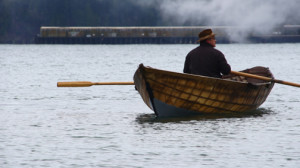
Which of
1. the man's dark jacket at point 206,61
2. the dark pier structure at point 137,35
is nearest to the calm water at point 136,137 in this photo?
the man's dark jacket at point 206,61

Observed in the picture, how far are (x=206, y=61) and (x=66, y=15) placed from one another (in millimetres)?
143599

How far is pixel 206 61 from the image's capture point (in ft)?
68.2

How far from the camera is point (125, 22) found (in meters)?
168

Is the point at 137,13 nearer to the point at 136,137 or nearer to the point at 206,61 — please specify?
the point at 206,61

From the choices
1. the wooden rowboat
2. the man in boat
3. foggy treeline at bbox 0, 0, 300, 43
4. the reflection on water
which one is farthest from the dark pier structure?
the man in boat

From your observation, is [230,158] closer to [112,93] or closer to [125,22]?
[112,93]

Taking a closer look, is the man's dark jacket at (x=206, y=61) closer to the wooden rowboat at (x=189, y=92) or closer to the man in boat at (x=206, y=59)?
the man in boat at (x=206, y=59)

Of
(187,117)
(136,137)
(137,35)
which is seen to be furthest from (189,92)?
(137,35)

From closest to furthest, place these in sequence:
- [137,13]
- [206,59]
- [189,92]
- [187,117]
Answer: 1. [189,92]
2. [206,59]
3. [187,117]
4. [137,13]

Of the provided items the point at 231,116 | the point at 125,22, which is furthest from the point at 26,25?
the point at 231,116

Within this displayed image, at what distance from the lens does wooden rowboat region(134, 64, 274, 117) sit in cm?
2003

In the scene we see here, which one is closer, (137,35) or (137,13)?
(137,35)

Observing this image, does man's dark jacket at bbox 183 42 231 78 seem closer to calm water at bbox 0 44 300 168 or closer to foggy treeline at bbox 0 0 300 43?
calm water at bbox 0 44 300 168

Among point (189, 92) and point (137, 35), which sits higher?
point (189, 92)
